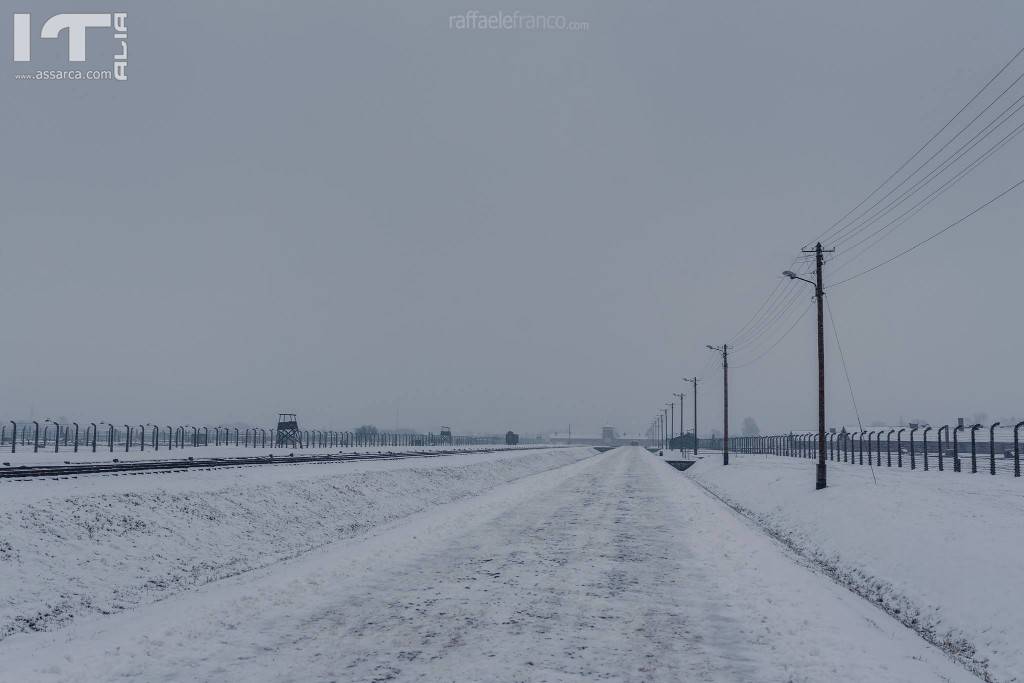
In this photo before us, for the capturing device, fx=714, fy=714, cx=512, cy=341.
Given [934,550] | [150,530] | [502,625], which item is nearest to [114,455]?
[150,530]

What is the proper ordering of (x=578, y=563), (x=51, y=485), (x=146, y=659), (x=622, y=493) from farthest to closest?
(x=622, y=493) → (x=51, y=485) → (x=578, y=563) → (x=146, y=659)

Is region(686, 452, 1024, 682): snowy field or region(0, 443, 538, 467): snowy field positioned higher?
region(686, 452, 1024, 682): snowy field

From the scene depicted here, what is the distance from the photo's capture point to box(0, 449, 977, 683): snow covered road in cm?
800

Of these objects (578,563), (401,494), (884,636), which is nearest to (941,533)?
(884,636)

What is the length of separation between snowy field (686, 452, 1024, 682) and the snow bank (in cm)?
1280

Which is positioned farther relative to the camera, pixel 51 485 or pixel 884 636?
pixel 51 485

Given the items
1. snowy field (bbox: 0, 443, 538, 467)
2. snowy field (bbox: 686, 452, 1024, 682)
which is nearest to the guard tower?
snowy field (bbox: 0, 443, 538, 467)

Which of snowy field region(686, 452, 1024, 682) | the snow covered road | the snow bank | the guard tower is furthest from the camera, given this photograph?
the guard tower


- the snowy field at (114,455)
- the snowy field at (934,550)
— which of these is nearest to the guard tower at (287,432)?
the snowy field at (114,455)

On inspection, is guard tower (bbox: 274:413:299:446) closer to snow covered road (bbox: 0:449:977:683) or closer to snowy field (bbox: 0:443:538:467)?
snowy field (bbox: 0:443:538:467)

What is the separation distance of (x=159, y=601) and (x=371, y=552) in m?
4.59

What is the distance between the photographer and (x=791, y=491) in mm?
29500

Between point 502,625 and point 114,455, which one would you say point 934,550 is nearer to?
point 502,625

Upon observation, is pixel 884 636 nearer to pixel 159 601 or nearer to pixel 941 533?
pixel 941 533
